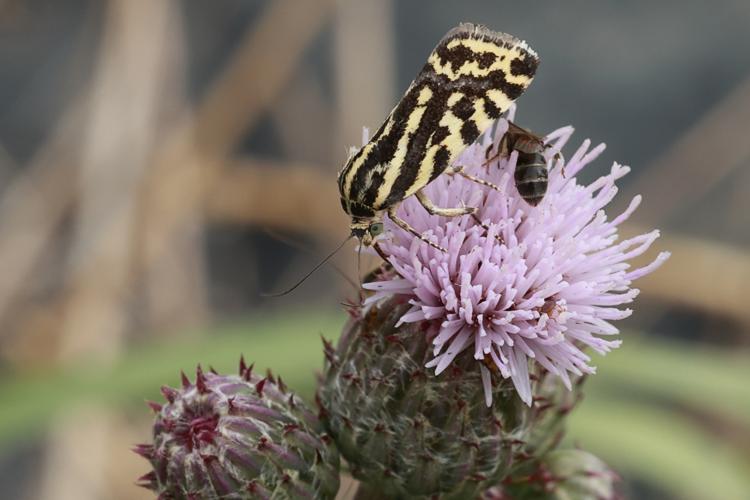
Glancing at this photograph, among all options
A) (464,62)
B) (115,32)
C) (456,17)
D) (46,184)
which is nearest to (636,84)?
(456,17)

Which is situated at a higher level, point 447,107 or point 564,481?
point 447,107

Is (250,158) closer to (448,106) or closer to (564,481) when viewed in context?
(564,481)

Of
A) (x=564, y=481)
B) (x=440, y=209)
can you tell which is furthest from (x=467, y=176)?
(x=564, y=481)

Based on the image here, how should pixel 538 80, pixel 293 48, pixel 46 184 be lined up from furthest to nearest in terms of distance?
1. pixel 538 80
2. pixel 293 48
3. pixel 46 184

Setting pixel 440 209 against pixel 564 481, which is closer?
pixel 440 209

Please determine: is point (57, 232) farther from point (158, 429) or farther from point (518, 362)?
point (518, 362)

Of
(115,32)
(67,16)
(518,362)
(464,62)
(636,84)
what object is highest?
(67,16)

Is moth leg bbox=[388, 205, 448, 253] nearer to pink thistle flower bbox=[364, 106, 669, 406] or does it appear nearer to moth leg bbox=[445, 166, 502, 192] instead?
pink thistle flower bbox=[364, 106, 669, 406]
